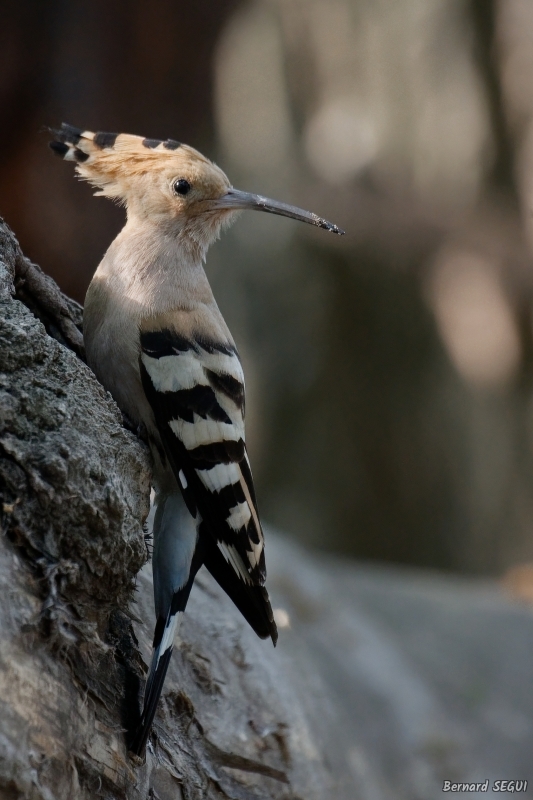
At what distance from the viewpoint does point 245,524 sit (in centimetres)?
153

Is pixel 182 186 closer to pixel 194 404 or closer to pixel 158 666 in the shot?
pixel 194 404

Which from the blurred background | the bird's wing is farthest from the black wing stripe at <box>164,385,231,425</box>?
the blurred background

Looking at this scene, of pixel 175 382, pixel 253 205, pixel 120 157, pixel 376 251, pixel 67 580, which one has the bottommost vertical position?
pixel 376 251

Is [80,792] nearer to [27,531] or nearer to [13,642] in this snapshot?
[13,642]

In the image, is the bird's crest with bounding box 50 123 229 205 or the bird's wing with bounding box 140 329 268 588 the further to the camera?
the bird's crest with bounding box 50 123 229 205

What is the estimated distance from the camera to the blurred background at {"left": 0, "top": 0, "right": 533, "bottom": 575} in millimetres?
5027

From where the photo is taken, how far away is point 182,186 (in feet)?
5.62

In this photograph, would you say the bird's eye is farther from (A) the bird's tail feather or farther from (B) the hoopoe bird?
(A) the bird's tail feather

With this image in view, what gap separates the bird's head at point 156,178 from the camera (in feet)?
5.61

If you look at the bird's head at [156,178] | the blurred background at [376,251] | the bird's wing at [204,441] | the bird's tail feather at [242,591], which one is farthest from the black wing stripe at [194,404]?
the blurred background at [376,251]

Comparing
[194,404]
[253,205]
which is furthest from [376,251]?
[194,404]

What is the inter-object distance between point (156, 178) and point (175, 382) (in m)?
0.46

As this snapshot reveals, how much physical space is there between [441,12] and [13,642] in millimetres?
4743

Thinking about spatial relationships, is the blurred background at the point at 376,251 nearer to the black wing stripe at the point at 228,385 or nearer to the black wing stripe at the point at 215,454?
the black wing stripe at the point at 228,385
